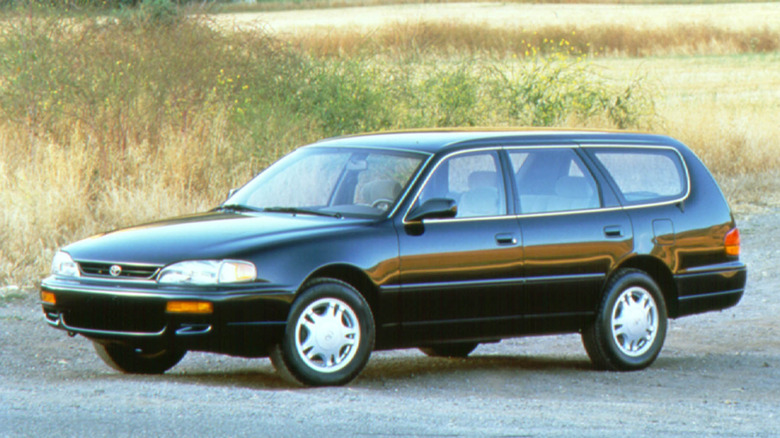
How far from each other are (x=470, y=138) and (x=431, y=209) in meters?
0.87

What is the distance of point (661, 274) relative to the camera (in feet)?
31.7

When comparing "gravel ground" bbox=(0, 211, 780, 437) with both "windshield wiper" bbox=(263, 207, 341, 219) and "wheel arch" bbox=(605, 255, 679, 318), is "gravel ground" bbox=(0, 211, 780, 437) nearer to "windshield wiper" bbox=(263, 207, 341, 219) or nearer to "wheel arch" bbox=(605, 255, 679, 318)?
"wheel arch" bbox=(605, 255, 679, 318)

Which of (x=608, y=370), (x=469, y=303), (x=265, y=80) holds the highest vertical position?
(x=265, y=80)

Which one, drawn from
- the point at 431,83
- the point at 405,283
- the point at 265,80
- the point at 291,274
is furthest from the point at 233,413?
the point at 431,83

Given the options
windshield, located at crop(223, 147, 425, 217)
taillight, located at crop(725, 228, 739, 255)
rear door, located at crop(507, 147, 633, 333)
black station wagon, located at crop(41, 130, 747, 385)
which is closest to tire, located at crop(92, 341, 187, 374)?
black station wagon, located at crop(41, 130, 747, 385)

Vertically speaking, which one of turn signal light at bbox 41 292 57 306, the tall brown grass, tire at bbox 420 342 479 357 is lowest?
tire at bbox 420 342 479 357

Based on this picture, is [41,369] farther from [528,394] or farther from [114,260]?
[528,394]

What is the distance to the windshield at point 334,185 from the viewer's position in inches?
338

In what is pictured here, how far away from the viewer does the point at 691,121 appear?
2422cm

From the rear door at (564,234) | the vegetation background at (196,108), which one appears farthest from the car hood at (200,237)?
the vegetation background at (196,108)

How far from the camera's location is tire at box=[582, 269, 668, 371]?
30.5ft

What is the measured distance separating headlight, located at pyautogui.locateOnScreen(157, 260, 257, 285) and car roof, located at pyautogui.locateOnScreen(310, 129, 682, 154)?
62.0 inches

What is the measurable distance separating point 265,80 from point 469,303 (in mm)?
11553

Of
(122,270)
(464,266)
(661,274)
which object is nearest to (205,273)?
(122,270)
